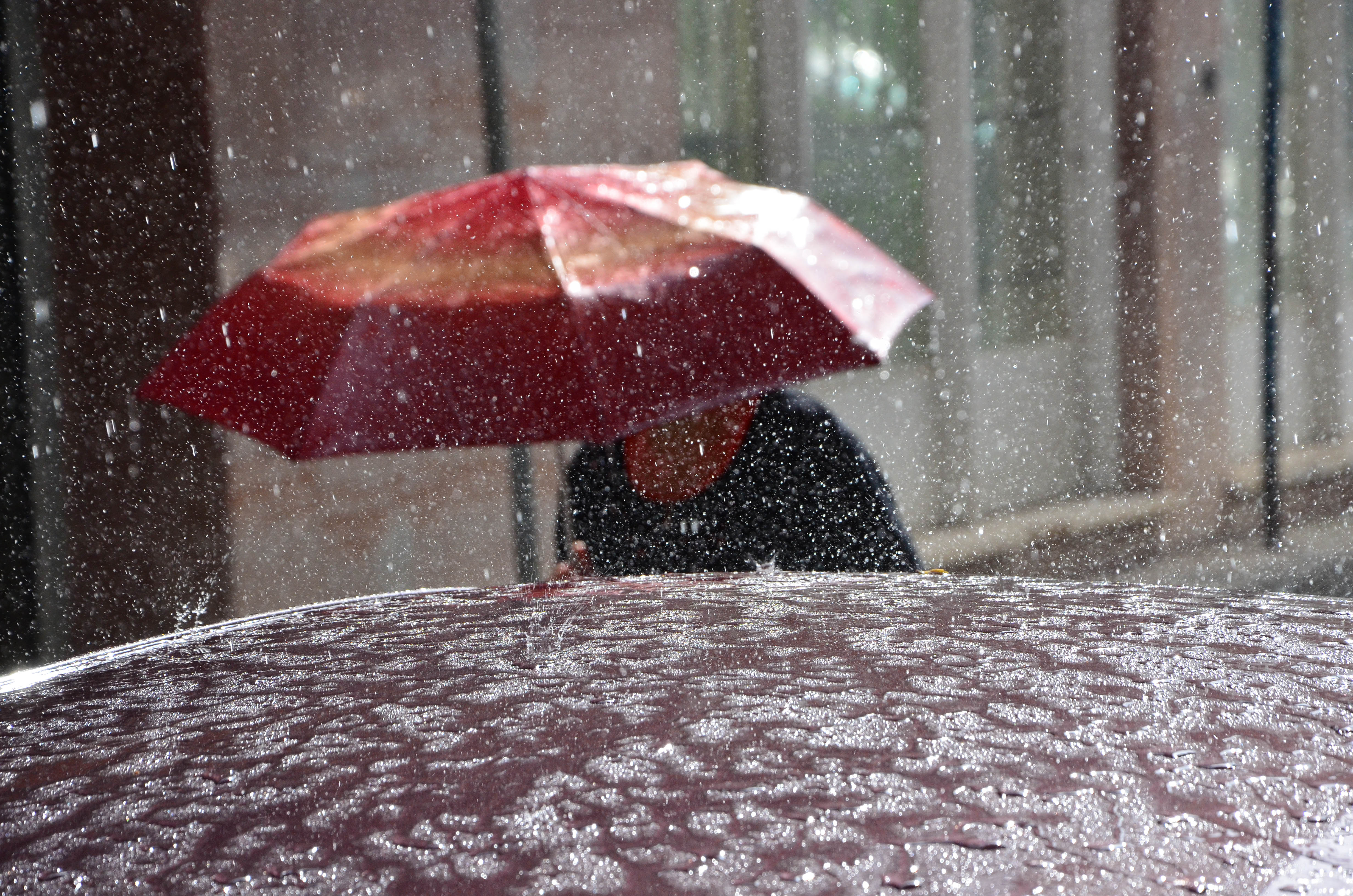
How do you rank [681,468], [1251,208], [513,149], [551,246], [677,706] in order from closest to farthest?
[677,706] < [551,246] < [681,468] < [513,149] < [1251,208]

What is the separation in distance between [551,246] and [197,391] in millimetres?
569

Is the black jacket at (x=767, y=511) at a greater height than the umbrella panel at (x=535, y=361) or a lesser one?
lesser

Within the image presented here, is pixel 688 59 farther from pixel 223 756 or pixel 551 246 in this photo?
pixel 223 756

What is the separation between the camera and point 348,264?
6.87ft

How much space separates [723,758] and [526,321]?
5.22ft

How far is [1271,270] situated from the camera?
6.31 metres

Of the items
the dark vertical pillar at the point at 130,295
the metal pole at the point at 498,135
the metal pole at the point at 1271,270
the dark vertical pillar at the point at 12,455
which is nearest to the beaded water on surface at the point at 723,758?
the dark vertical pillar at the point at 12,455

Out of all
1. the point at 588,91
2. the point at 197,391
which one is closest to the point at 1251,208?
the point at 588,91

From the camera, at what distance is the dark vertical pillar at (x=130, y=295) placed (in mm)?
3277

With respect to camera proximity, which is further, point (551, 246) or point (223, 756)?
point (551, 246)

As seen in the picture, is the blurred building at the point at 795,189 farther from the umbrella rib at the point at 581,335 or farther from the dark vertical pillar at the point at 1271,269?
the umbrella rib at the point at 581,335

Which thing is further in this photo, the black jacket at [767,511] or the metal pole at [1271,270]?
the metal pole at [1271,270]

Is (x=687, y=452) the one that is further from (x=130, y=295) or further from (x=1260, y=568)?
(x=1260, y=568)

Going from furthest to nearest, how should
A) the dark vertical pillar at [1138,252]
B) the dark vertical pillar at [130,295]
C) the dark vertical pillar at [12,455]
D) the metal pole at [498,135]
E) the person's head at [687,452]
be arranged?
1. the dark vertical pillar at [1138,252]
2. the metal pole at [498,135]
3. the dark vertical pillar at [130,295]
4. the dark vertical pillar at [12,455]
5. the person's head at [687,452]
